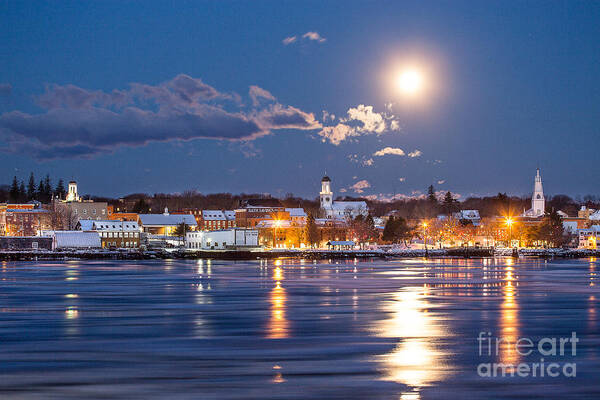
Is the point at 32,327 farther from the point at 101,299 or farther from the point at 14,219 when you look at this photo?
the point at 14,219

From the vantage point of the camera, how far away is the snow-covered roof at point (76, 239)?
342ft

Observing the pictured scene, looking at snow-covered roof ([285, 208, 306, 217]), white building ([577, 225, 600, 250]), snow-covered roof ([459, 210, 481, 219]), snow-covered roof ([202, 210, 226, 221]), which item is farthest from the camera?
snow-covered roof ([459, 210, 481, 219])

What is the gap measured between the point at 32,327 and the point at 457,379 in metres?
12.3

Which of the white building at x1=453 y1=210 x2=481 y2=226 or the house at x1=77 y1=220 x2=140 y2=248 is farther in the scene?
the white building at x1=453 y1=210 x2=481 y2=226

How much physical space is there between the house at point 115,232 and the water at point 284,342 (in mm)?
81681

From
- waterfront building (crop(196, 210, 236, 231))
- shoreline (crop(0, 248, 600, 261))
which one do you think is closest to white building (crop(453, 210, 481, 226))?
waterfront building (crop(196, 210, 236, 231))

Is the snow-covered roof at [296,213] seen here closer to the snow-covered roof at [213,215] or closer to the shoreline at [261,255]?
the snow-covered roof at [213,215]

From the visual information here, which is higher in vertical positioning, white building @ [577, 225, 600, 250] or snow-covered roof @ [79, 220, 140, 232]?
snow-covered roof @ [79, 220, 140, 232]

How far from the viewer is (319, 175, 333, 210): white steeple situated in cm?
17300

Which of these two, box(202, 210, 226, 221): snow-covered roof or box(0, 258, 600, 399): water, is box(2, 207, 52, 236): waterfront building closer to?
box(202, 210, 226, 221): snow-covered roof

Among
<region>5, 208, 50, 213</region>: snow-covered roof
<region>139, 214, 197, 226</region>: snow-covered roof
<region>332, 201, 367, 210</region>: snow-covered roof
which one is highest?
<region>332, 201, 367, 210</region>: snow-covered roof

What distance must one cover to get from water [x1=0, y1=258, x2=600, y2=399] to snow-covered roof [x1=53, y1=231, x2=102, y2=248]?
7415 cm

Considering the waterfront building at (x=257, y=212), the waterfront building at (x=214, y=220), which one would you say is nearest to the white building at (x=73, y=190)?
the waterfront building at (x=214, y=220)

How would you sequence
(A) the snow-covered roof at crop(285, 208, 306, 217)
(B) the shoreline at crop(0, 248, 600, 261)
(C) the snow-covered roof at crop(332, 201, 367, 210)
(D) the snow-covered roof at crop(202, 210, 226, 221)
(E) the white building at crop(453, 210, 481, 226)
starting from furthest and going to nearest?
(C) the snow-covered roof at crop(332, 201, 367, 210), (E) the white building at crop(453, 210, 481, 226), (D) the snow-covered roof at crop(202, 210, 226, 221), (A) the snow-covered roof at crop(285, 208, 306, 217), (B) the shoreline at crop(0, 248, 600, 261)
